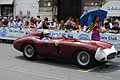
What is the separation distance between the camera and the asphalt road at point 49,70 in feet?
34.6

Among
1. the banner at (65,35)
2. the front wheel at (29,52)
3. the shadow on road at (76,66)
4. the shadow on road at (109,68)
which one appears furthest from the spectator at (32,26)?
the shadow on road at (109,68)

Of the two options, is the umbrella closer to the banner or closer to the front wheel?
the banner

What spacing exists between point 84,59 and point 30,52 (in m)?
2.38

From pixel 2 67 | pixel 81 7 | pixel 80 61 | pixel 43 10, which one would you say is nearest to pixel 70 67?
pixel 80 61

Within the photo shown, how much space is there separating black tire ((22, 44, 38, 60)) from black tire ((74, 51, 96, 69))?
183 centimetres

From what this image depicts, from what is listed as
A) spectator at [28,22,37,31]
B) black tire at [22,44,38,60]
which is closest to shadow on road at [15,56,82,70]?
black tire at [22,44,38,60]

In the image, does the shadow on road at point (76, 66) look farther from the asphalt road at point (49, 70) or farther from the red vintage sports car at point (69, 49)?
the red vintage sports car at point (69, 49)

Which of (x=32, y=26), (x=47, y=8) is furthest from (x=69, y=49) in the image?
(x=47, y=8)

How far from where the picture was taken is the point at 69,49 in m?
12.4

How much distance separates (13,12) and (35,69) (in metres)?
20.2

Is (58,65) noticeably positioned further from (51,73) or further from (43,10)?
(43,10)

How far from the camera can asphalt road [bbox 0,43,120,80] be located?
1055 centimetres

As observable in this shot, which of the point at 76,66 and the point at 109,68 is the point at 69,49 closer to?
the point at 76,66

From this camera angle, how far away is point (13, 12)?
103ft
